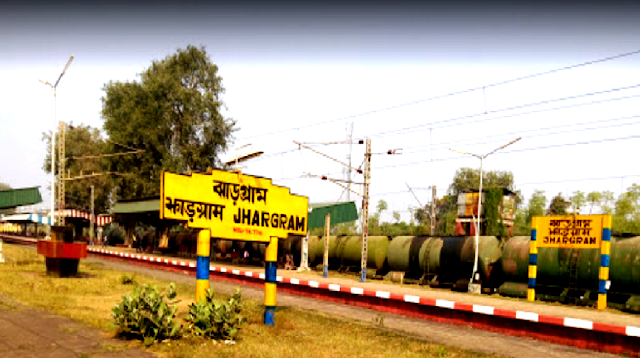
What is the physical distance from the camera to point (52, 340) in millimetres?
9398

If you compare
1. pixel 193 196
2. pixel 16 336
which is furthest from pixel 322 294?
pixel 16 336

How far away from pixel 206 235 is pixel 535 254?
49.3 feet

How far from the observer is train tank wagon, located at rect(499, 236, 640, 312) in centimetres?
1914

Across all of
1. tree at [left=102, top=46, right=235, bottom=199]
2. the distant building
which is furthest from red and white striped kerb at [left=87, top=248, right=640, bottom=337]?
tree at [left=102, top=46, right=235, bottom=199]

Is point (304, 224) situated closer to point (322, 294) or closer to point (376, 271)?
Answer: point (322, 294)

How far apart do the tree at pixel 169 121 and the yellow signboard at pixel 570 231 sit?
40824 mm

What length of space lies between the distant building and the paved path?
30.2 metres

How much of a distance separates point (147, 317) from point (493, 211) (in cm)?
3120

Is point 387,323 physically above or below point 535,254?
below

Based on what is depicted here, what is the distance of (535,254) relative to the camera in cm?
2103

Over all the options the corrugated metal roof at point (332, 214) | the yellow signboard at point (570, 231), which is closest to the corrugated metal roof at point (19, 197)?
the corrugated metal roof at point (332, 214)

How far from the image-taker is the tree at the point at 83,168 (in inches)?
3285

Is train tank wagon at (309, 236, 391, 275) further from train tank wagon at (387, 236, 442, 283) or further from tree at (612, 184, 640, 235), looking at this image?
tree at (612, 184, 640, 235)

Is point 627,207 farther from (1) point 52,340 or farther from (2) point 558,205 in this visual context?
(1) point 52,340
